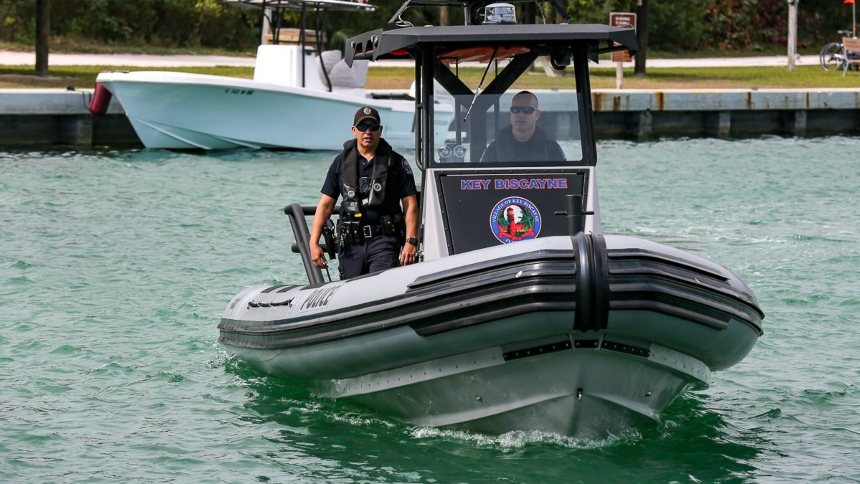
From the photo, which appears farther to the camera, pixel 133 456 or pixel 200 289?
pixel 200 289

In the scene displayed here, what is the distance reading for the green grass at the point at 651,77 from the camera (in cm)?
2284

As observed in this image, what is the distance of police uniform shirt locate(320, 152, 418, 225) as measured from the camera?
24.8 ft

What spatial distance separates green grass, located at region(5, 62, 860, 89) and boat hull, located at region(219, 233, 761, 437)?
16404 mm

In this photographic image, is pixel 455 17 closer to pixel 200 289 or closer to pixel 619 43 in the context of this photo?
pixel 200 289

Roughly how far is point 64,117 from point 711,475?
15993 millimetres

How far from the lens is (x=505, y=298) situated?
5.98 metres

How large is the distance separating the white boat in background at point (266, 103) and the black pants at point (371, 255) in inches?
503

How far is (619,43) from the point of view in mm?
7176

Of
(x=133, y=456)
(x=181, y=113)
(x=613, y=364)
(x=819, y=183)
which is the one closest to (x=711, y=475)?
(x=613, y=364)

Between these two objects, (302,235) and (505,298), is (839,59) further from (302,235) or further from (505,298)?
(505,298)

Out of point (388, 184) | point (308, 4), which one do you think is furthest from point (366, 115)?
point (308, 4)

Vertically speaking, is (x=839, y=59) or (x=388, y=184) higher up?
(x=839, y=59)

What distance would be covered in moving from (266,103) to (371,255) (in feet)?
44.3

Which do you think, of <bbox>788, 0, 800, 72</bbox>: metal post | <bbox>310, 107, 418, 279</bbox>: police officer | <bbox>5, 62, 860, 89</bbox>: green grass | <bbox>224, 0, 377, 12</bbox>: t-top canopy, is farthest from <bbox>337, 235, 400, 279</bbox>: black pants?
<bbox>788, 0, 800, 72</bbox>: metal post
